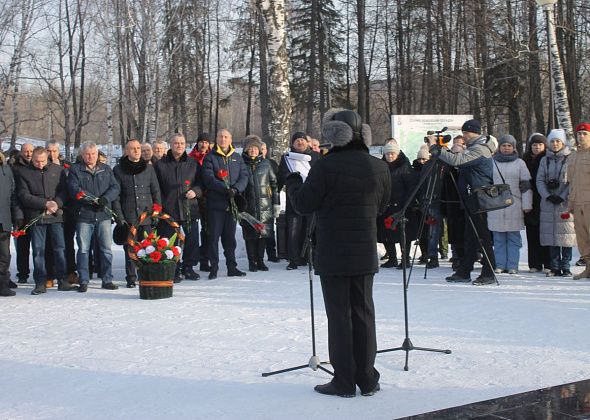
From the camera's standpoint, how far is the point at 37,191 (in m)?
9.02

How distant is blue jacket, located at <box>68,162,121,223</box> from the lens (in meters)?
9.12

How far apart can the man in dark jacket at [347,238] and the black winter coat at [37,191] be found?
5.22 metres

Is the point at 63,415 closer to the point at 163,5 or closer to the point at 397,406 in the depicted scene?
the point at 397,406

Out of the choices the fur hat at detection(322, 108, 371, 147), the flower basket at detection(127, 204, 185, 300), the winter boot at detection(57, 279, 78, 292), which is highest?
the fur hat at detection(322, 108, 371, 147)

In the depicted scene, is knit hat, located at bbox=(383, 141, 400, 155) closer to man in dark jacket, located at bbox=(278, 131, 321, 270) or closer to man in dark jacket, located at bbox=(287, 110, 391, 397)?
man in dark jacket, located at bbox=(278, 131, 321, 270)

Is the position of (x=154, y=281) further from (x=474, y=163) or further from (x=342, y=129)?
(x=342, y=129)

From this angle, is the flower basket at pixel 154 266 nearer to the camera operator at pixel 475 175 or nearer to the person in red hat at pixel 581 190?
the camera operator at pixel 475 175

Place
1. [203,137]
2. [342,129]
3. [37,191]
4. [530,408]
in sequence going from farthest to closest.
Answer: [203,137]
[37,191]
[342,129]
[530,408]

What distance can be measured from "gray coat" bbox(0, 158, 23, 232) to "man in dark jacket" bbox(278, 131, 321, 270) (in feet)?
12.3

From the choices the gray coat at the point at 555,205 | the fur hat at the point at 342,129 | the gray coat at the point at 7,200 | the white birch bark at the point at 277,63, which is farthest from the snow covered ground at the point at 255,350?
the white birch bark at the point at 277,63

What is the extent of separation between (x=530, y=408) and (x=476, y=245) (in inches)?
204

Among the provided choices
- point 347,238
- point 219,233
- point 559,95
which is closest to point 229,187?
point 219,233

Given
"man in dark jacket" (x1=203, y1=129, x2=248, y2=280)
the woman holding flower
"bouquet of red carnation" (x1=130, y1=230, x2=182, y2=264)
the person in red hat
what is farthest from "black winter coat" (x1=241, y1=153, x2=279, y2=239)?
the person in red hat

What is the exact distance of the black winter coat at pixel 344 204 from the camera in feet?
15.0
